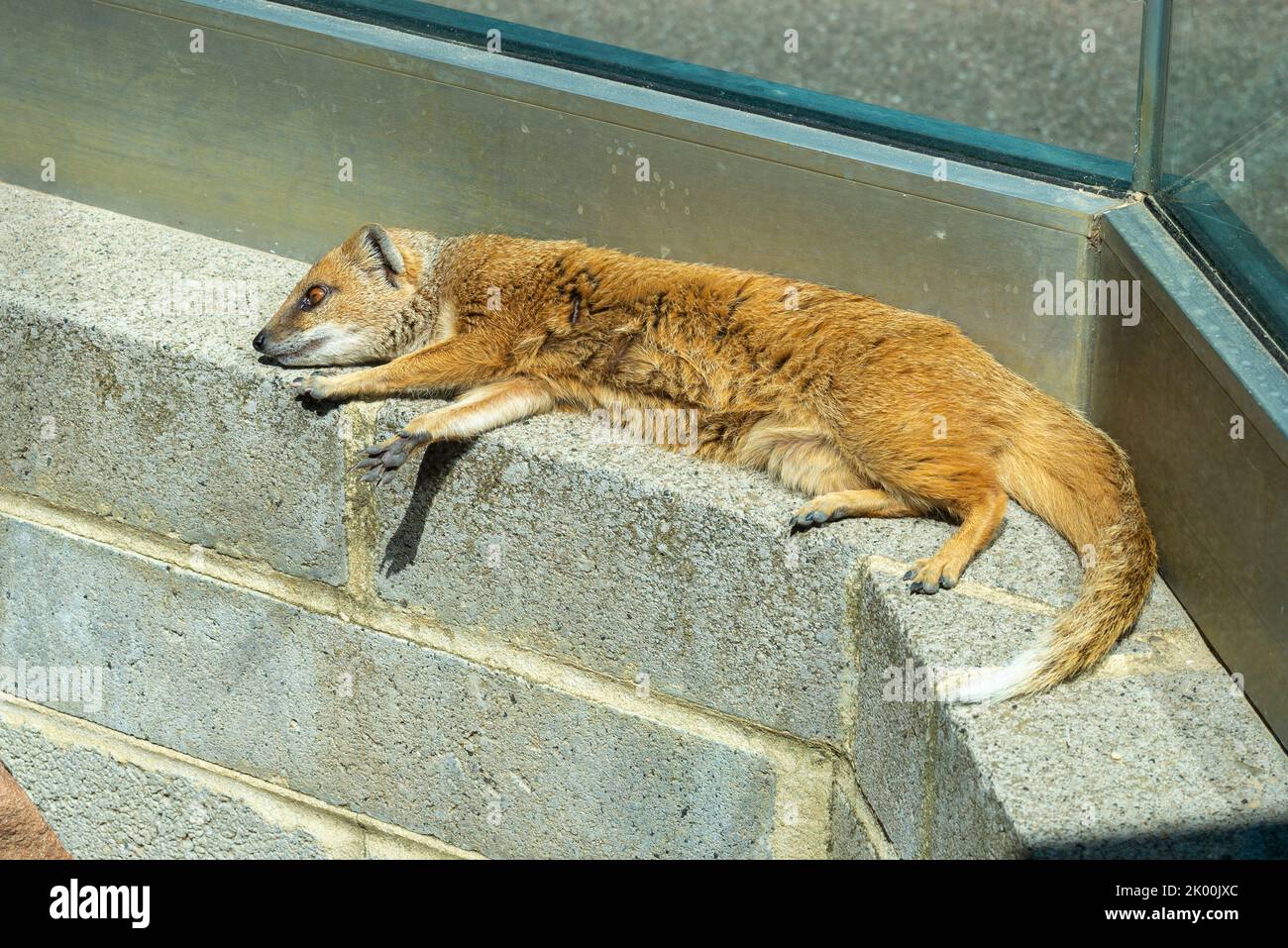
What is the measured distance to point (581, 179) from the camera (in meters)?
3.61

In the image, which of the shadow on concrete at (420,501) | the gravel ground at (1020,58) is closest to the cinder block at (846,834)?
the shadow on concrete at (420,501)

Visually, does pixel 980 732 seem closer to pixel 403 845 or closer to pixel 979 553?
pixel 979 553

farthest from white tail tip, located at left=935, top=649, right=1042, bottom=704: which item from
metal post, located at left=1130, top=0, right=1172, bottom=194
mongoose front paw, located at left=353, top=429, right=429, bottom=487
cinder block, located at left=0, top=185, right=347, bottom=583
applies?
cinder block, located at left=0, top=185, right=347, bottom=583

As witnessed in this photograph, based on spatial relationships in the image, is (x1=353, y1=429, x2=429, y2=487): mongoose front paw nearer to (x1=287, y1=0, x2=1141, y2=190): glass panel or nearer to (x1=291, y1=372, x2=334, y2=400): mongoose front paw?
(x1=291, y1=372, x2=334, y2=400): mongoose front paw

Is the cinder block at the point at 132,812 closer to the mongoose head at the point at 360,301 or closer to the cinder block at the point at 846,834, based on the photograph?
the mongoose head at the point at 360,301

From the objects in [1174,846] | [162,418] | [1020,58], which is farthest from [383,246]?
[1174,846]

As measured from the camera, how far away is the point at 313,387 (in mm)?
3311

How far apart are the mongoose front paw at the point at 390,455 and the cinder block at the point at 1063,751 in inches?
41.2

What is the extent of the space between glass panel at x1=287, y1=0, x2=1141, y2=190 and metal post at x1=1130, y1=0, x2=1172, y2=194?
3cm

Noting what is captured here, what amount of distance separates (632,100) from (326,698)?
5.33 feet

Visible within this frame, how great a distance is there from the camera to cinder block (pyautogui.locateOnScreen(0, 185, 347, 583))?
134 inches

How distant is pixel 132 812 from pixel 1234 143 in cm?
317

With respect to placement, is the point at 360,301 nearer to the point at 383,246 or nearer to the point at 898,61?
the point at 383,246

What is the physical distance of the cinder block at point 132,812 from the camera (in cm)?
375
